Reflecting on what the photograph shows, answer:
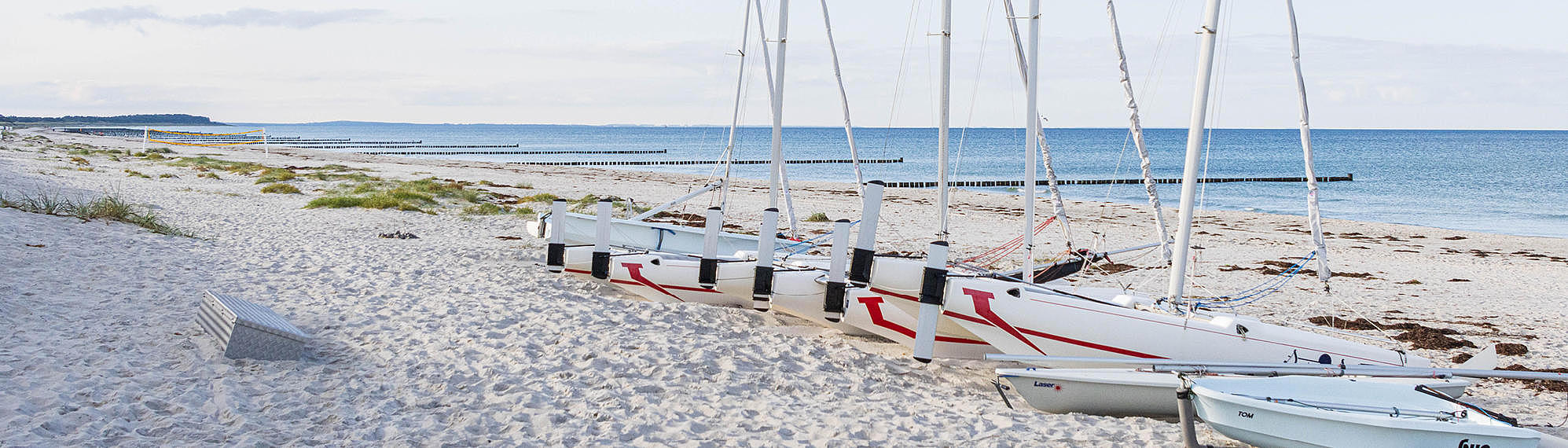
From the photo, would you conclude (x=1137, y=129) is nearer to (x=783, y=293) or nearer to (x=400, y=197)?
(x=783, y=293)

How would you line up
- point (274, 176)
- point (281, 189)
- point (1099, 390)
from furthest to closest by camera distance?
point (274, 176), point (281, 189), point (1099, 390)

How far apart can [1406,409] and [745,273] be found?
6.34 meters

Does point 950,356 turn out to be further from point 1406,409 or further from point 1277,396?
point 1406,409

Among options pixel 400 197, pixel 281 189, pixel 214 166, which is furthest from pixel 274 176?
pixel 400 197

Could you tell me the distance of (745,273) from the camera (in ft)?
36.0

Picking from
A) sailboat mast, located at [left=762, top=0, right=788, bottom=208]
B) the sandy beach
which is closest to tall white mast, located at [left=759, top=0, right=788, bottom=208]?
sailboat mast, located at [left=762, top=0, right=788, bottom=208]

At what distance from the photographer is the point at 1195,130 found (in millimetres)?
9742

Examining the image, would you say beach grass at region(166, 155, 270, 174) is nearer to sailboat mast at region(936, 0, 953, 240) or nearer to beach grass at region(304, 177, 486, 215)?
beach grass at region(304, 177, 486, 215)

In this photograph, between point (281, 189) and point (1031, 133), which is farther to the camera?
point (281, 189)

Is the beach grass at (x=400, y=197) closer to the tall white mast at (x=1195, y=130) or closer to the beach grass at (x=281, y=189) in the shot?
the beach grass at (x=281, y=189)

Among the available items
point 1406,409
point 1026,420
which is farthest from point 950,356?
point 1406,409

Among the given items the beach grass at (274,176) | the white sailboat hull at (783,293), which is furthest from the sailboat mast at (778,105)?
the beach grass at (274,176)

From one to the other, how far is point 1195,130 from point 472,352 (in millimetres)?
7228

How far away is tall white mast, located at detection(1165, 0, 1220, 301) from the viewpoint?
9711mm
